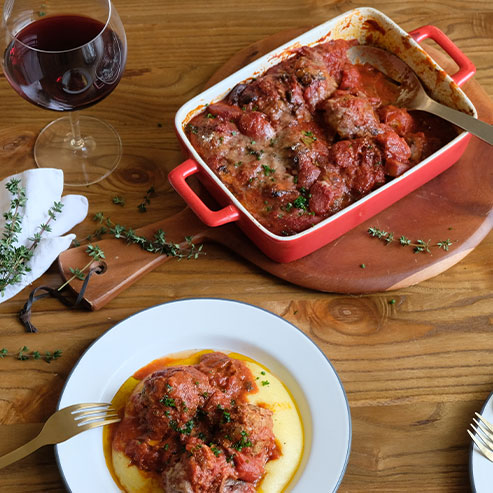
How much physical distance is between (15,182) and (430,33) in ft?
6.09

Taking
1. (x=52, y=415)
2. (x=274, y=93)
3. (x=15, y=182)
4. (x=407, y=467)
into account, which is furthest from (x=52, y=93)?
(x=407, y=467)

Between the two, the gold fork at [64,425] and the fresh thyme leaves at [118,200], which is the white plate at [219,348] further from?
the fresh thyme leaves at [118,200]

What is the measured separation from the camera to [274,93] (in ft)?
9.78

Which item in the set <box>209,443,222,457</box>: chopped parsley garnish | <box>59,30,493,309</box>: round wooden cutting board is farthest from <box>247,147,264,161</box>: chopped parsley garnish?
<box>209,443,222,457</box>: chopped parsley garnish

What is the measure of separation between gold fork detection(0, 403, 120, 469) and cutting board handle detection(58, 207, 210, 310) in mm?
460

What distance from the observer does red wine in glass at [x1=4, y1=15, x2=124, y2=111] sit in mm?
2486

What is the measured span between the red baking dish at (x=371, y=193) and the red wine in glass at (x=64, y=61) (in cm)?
39

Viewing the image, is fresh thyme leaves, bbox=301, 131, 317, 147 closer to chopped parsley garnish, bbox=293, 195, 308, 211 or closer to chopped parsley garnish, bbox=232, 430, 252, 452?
chopped parsley garnish, bbox=293, 195, 308, 211

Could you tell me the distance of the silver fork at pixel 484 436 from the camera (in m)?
2.39

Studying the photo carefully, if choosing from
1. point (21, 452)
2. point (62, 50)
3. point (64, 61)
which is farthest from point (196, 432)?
point (62, 50)

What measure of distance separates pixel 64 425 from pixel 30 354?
1.34 ft

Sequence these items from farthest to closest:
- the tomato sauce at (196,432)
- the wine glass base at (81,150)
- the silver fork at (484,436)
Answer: the wine glass base at (81,150) < the silver fork at (484,436) < the tomato sauce at (196,432)

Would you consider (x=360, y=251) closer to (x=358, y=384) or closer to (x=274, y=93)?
(x=358, y=384)

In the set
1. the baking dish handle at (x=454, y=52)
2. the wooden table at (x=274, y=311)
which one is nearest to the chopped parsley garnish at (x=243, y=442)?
the wooden table at (x=274, y=311)
